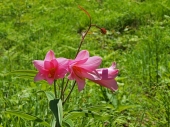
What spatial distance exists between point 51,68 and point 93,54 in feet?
8.58

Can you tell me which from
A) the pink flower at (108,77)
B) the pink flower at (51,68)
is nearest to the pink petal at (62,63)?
the pink flower at (51,68)

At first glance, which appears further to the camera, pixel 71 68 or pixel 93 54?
pixel 93 54

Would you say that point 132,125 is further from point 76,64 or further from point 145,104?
point 76,64

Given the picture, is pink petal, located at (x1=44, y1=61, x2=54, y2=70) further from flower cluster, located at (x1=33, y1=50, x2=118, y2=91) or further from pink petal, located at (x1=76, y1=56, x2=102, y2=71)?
pink petal, located at (x1=76, y1=56, x2=102, y2=71)

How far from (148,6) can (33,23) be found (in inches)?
78.9

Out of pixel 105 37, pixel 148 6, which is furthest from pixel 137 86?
pixel 148 6

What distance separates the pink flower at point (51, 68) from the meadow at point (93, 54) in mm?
151

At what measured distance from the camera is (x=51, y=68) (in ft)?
4.28

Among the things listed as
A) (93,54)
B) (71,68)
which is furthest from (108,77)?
(93,54)

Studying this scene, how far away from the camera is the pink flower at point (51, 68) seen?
50.8 inches

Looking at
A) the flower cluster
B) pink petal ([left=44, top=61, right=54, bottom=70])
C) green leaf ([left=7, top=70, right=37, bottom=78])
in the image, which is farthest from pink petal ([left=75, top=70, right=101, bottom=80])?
green leaf ([left=7, top=70, right=37, bottom=78])

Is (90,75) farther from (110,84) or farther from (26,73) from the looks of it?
(26,73)

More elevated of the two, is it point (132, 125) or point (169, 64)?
point (169, 64)

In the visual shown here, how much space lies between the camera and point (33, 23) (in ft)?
20.6
